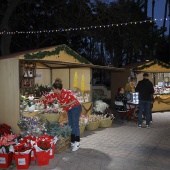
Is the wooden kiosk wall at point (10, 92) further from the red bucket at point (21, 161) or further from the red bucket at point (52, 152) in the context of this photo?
the red bucket at point (21, 161)

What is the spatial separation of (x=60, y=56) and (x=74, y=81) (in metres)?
1.82

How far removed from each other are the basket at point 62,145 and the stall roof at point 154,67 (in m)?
6.95

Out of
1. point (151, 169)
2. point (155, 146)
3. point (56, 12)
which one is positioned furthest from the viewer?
point (56, 12)

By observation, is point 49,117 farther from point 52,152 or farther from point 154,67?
point 154,67

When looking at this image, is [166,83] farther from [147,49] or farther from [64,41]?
[147,49]

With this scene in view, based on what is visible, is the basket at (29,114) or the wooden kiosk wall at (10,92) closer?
the wooden kiosk wall at (10,92)

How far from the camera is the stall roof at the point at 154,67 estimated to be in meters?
12.0

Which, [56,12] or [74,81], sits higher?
[56,12]

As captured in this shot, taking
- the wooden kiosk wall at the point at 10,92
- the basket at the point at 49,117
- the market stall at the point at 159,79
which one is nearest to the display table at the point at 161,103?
the market stall at the point at 159,79

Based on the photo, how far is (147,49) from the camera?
24.7m

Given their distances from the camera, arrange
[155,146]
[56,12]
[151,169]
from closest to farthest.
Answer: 1. [151,169]
2. [155,146]
3. [56,12]

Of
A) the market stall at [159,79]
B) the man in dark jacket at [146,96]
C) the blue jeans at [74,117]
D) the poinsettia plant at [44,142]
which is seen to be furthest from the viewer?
the market stall at [159,79]

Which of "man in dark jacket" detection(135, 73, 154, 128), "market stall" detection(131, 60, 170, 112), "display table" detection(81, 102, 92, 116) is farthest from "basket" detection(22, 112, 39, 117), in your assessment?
"market stall" detection(131, 60, 170, 112)

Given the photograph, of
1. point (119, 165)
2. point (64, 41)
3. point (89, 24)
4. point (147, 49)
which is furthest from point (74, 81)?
point (147, 49)
